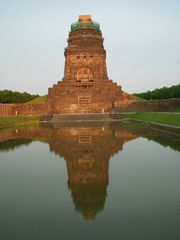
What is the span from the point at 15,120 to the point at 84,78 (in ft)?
50.5

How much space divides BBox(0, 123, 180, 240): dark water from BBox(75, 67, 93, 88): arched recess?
1432 inches

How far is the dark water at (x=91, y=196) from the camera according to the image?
564 centimetres

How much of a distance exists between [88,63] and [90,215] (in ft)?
151

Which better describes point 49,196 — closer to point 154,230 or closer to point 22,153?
point 154,230

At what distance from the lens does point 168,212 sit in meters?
6.32

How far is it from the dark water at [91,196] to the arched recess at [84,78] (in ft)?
119

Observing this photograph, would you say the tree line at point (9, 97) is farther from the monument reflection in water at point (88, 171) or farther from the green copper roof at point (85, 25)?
the monument reflection in water at point (88, 171)

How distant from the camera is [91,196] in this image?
298 inches

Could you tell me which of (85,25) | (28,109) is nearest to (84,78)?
(85,25)

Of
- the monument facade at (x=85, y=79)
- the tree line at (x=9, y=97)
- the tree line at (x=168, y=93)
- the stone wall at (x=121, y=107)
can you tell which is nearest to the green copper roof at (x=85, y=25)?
the monument facade at (x=85, y=79)

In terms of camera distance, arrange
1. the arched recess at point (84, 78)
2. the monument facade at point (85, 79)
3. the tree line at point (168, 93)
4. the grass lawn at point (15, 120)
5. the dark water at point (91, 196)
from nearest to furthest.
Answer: the dark water at point (91, 196) → the grass lawn at point (15, 120) → the monument facade at point (85, 79) → the arched recess at point (84, 78) → the tree line at point (168, 93)

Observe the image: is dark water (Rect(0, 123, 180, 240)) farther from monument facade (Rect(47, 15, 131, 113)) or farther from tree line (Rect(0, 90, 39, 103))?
tree line (Rect(0, 90, 39, 103))

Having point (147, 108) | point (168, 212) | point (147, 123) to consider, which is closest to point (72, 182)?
point (168, 212)

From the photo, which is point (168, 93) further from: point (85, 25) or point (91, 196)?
point (91, 196)
